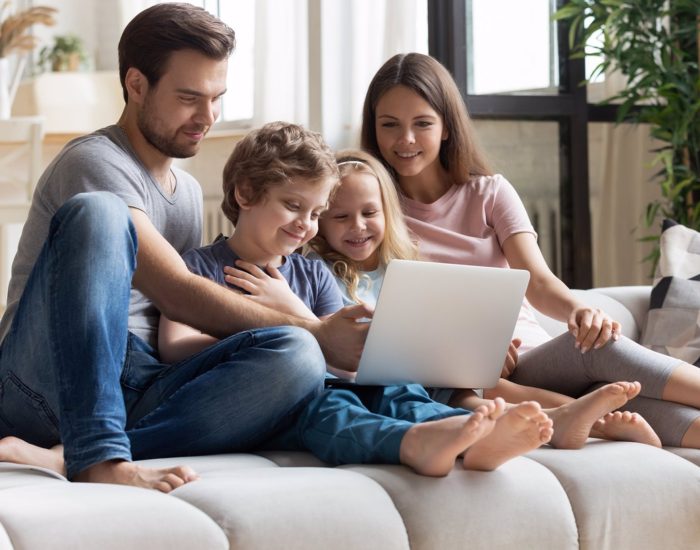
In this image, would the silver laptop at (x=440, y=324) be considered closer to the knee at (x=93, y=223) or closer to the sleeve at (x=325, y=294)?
the sleeve at (x=325, y=294)

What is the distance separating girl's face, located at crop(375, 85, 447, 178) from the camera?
2.38 metres

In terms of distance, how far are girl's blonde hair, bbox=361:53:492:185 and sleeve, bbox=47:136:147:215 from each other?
724 millimetres

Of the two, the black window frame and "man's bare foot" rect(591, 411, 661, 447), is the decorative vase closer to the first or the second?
the black window frame

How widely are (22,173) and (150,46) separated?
2734mm

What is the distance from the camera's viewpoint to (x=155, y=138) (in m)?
1.95

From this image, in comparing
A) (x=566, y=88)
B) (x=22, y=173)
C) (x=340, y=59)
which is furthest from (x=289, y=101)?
(x=22, y=173)

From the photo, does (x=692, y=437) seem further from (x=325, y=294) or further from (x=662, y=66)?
(x=662, y=66)

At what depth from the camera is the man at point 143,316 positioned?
4.80ft

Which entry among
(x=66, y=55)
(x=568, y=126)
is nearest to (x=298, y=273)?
(x=568, y=126)

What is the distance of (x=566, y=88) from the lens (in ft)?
12.4

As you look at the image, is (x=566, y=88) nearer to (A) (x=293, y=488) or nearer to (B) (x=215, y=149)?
(B) (x=215, y=149)

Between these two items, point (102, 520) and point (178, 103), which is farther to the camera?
point (178, 103)

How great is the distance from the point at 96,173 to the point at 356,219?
0.55m

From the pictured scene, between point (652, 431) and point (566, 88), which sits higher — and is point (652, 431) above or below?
below
